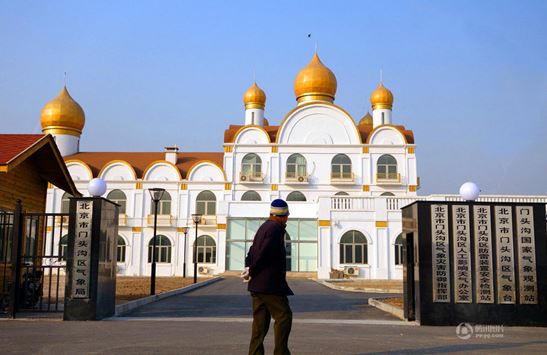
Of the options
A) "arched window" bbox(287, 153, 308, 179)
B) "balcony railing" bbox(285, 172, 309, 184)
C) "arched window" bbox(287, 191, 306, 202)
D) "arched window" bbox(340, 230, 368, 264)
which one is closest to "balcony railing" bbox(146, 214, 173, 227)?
"arched window" bbox(287, 191, 306, 202)

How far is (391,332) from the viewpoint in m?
9.09

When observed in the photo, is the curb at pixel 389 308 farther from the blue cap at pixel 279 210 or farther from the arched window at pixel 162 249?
the arched window at pixel 162 249

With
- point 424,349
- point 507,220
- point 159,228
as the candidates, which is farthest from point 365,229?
point 424,349

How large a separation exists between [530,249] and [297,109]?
31.8 m

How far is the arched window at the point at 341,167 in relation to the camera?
132 ft

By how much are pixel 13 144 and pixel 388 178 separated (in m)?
30.8

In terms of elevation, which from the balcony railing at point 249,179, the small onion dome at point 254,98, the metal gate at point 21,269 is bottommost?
the metal gate at point 21,269

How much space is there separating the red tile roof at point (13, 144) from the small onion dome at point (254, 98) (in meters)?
32.2

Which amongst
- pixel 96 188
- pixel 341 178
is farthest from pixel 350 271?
pixel 96 188

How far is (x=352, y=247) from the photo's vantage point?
33562 millimetres

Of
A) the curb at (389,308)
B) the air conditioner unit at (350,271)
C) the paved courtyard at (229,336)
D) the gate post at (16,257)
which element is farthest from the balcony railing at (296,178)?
the gate post at (16,257)

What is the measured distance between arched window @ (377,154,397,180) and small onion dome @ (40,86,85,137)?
23.4m

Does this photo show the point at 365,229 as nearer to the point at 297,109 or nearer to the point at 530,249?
the point at 297,109

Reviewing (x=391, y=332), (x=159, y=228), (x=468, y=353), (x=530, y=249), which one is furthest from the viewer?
(x=159, y=228)
